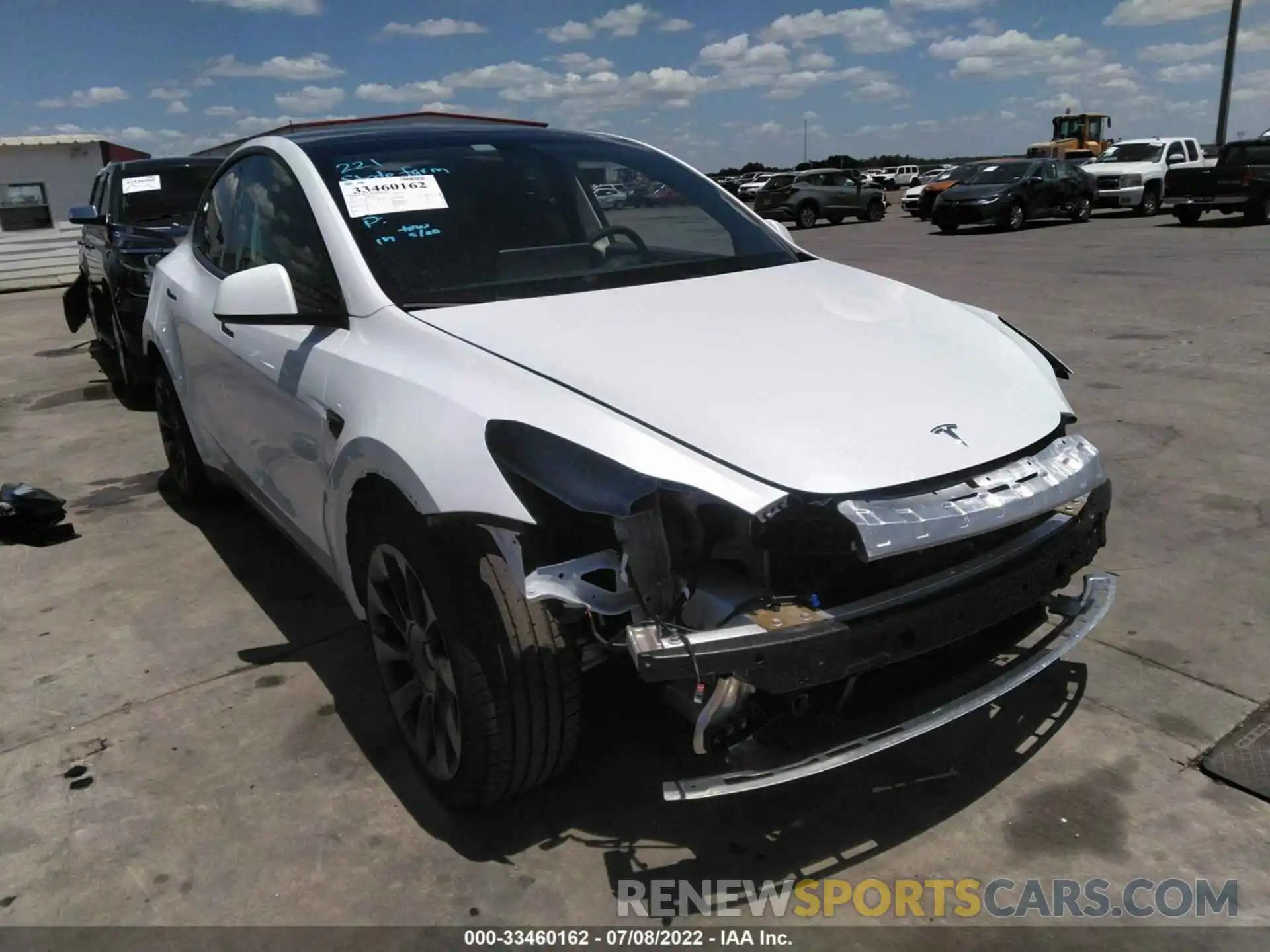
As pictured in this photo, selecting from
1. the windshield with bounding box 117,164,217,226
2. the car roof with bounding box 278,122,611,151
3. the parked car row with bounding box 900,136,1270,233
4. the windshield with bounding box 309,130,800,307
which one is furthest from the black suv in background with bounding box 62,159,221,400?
the parked car row with bounding box 900,136,1270,233

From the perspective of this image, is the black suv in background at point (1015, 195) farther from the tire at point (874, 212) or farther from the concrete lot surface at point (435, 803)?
the concrete lot surface at point (435, 803)

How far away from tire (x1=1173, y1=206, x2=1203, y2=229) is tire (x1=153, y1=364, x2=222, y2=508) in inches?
860

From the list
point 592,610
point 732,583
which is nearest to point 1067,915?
point 732,583

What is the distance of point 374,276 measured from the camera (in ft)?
9.06

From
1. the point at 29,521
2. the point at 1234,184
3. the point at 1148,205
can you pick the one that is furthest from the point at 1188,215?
the point at 29,521

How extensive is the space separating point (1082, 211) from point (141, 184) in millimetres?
21589

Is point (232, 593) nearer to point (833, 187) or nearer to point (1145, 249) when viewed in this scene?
point (1145, 249)

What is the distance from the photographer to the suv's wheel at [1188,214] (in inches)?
829

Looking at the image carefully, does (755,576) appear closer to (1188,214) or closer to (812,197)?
(1188,214)

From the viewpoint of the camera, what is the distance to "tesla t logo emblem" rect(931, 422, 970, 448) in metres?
2.25

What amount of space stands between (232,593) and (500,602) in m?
2.31

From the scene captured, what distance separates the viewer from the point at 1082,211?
2356cm

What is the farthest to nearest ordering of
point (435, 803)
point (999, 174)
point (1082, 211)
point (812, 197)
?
point (812, 197) < point (1082, 211) < point (999, 174) < point (435, 803)

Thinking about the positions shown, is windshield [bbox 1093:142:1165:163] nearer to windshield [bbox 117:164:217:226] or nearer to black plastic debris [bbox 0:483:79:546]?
windshield [bbox 117:164:217:226]
